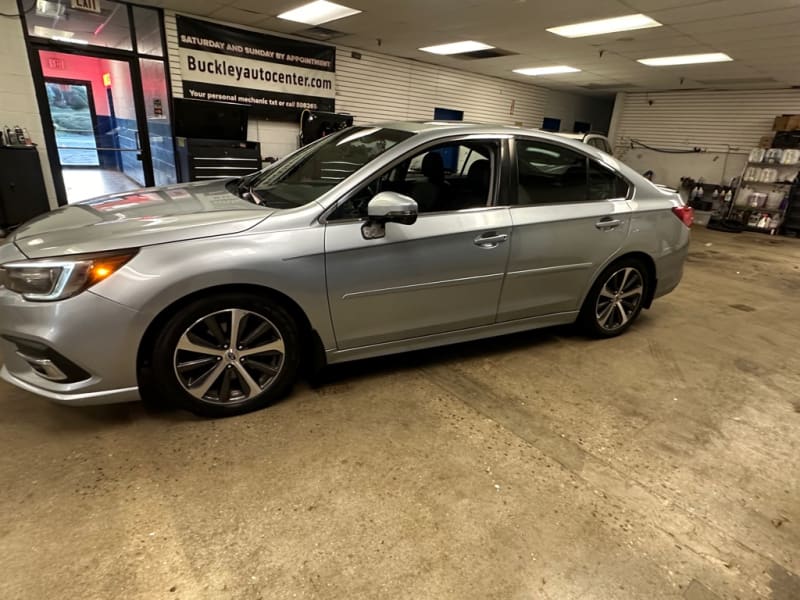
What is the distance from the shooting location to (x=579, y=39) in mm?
6836

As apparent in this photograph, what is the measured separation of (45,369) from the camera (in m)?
1.83

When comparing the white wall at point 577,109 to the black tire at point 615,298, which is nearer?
the black tire at point 615,298

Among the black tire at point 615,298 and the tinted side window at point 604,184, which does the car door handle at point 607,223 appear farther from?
the black tire at point 615,298

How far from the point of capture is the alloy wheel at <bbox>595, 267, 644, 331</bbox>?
3.19m

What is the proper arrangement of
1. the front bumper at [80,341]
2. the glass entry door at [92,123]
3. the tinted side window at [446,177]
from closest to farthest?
the front bumper at [80,341]
the tinted side window at [446,177]
the glass entry door at [92,123]

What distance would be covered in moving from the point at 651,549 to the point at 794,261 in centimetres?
762

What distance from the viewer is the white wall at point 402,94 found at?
7895 mm

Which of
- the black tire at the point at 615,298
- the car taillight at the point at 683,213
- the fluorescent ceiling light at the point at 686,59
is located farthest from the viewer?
the fluorescent ceiling light at the point at 686,59

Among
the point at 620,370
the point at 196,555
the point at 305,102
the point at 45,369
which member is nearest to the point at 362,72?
the point at 305,102

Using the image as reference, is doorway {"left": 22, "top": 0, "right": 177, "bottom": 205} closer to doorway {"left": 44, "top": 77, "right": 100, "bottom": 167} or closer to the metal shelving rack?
doorway {"left": 44, "top": 77, "right": 100, "bottom": 167}

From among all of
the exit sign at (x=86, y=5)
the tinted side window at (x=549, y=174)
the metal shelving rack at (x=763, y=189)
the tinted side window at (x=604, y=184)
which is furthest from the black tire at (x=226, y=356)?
the metal shelving rack at (x=763, y=189)

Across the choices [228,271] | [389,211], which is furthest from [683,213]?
[228,271]

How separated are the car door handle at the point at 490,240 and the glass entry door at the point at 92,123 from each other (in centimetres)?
540

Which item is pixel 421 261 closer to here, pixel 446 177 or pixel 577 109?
pixel 446 177
